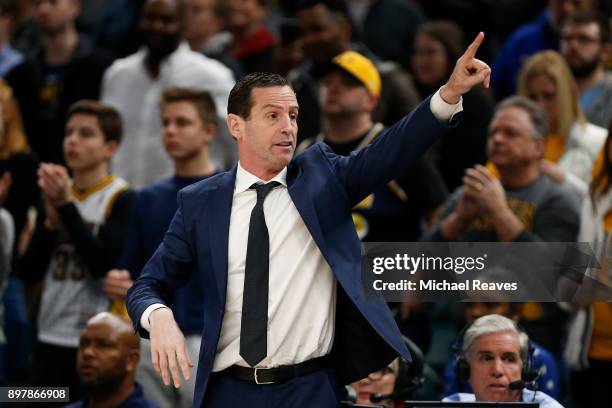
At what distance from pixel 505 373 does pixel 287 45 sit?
16.5ft

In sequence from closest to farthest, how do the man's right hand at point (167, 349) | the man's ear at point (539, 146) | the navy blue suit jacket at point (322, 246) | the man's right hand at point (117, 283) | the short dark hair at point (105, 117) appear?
Result: the man's right hand at point (167, 349) → the navy blue suit jacket at point (322, 246) → the man's right hand at point (117, 283) → the man's ear at point (539, 146) → the short dark hair at point (105, 117)

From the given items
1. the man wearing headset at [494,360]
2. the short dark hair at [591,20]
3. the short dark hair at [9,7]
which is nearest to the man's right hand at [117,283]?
the man wearing headset at [494,360]

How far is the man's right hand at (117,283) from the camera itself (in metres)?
7.06

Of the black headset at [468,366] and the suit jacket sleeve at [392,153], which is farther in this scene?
the black headset at [468,366]

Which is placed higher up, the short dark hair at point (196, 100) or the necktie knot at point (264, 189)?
the short dark hair at point (196, 100)

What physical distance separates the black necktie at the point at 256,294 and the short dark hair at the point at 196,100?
123 inches

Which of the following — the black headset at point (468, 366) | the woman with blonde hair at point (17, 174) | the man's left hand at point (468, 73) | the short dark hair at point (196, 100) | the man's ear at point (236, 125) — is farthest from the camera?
the woman with blonde hair at point (17, 174)

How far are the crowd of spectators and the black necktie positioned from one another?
5.00 ft

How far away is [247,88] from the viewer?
4918mm

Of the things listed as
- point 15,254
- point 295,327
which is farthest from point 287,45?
point 295,327

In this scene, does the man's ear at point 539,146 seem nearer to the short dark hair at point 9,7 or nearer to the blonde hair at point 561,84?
the blonde hair at point 561,84

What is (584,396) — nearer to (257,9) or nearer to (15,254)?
(15,254)

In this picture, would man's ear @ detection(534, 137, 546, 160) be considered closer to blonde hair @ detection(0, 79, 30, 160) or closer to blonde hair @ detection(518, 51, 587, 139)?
blonde hair @ detection(518, 51, 587, 139)

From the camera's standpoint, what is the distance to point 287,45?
10.2 metres
